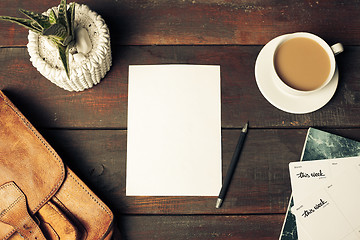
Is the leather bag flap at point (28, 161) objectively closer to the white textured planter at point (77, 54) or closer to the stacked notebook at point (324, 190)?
the white textured planter at point (77, 54)

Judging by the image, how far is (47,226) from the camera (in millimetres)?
638

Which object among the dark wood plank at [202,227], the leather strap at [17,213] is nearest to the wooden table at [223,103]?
the dark wood plank at [202,227]

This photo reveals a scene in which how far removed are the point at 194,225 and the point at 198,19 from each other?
0.45 m

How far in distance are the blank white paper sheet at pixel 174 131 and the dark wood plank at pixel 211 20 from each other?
3.0 inches

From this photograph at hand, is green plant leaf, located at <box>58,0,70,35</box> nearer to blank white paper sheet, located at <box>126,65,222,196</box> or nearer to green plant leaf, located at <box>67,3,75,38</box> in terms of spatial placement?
green plant leaf, located at <box>67,3,75,38</box>

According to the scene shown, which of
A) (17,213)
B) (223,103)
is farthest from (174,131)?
(17,213)

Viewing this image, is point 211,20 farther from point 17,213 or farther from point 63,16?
point 17,213

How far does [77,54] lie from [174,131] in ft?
0.82

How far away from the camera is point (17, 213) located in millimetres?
633

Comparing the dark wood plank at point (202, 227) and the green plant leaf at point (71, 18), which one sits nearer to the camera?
the green plant leaf at point (71, 18)

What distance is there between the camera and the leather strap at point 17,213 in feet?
2.06

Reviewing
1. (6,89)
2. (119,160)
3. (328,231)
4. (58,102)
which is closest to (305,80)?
(328,231)

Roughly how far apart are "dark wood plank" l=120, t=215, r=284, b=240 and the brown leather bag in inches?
2.5

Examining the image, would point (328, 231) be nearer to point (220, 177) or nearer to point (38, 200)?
point (220, 177)
